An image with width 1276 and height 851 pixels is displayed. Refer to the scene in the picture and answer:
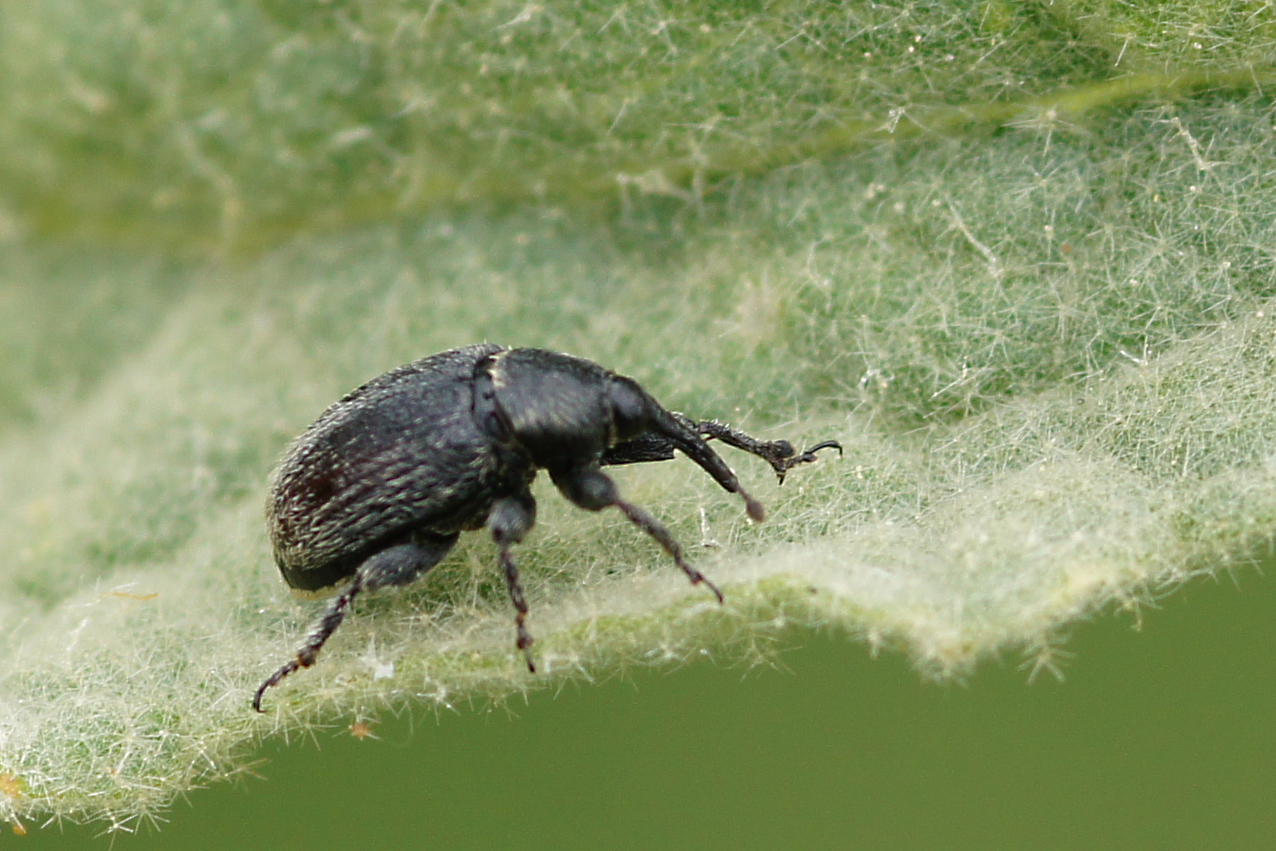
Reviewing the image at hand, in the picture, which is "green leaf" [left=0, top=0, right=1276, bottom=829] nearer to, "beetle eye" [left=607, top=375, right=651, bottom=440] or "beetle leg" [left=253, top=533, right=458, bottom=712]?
"beetle leg" [left=253, top=533, right=458, bottom=712]

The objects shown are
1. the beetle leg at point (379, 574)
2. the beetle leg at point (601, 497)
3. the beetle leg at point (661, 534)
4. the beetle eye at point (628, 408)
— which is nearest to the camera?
the beetle leg at point (661, 534)

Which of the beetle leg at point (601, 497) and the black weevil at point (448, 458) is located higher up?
the black weevil at point (448, 458)

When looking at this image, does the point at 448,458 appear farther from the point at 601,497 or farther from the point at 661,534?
the point at 661,534

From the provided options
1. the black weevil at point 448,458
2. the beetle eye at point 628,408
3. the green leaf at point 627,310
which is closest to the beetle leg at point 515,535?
the black weevil at point 448,458

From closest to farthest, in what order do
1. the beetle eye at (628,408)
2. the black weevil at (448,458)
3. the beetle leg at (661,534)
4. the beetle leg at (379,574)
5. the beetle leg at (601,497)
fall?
1. the beetle leg at (661,534)
2. the beetle leg at (601,497)
3. the beetle leg at (379,574)
4. the black weevil at (448,458)
5. the beetle eye at (628,408)

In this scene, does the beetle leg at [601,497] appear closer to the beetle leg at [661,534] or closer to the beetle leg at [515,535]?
the beetle leg at [661,534]

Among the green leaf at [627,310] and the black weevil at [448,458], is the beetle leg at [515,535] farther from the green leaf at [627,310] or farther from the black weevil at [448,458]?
the green leaf at [627,310]

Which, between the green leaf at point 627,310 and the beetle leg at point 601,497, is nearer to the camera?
the green leaf at point 627,310

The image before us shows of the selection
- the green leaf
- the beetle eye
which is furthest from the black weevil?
the green leaf
